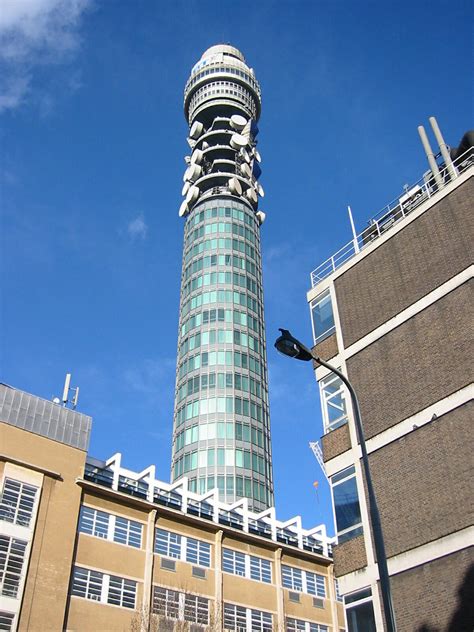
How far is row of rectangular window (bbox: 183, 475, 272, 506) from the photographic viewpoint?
78000mm

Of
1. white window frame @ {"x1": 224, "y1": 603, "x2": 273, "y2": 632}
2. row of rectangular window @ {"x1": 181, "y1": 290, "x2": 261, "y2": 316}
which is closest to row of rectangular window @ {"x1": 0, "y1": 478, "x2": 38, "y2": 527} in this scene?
white window frame @ {"x1": 224, "y1": 603, "x2": 273, "y2": 632}

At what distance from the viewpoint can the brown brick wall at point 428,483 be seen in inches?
775

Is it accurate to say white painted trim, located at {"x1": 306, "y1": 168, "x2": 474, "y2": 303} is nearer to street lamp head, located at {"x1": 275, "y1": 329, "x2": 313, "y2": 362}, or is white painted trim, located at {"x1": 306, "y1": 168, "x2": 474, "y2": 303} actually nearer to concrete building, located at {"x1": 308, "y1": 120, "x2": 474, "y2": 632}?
concrete building, located at {"x1": 308, "y1": 120, "x2": 474, "y2": 632}

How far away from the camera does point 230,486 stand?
257ft

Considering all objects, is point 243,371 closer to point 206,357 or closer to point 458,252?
point 206,357

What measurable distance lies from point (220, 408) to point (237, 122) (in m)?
51.8

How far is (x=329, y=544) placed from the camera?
5272cm

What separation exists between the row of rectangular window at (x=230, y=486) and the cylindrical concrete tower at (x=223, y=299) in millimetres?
119

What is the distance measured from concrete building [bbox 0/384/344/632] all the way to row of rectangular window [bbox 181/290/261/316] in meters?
48.7

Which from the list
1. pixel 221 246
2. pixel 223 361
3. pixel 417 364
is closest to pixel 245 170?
pixel 221 246

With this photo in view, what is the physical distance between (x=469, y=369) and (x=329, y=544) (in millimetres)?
35785

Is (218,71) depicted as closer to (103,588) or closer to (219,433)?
(219,433)

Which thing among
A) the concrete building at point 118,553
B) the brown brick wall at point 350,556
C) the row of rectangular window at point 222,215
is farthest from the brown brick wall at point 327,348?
the row of rectangular window at point 222,215

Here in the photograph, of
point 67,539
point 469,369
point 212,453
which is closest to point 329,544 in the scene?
point 67,539
